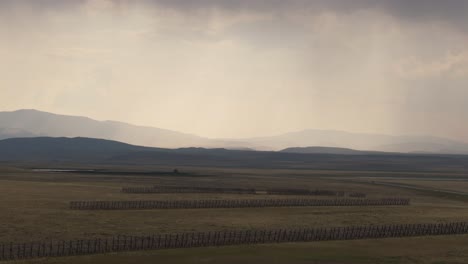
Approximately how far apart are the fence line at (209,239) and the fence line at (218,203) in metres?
28.6

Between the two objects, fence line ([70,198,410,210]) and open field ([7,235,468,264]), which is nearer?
open field ([7,235,468,264])

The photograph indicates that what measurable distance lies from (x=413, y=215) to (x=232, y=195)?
41.7m

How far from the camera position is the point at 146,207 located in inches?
3829

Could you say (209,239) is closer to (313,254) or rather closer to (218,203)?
Result: (313,254)

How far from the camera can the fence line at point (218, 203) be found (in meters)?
96.1

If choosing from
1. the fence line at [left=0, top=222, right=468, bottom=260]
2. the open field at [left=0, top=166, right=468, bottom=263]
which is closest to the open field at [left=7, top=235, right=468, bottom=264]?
the open field at [left=0, top=166, right=468, bottom=263]

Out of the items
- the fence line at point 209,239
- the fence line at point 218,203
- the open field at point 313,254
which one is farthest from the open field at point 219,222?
the fence line at point 218,203

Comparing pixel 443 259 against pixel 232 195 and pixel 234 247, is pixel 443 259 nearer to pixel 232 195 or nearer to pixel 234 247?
pixel 234 247

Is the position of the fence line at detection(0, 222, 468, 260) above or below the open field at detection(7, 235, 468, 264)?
above

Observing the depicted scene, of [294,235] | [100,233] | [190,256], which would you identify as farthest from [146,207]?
[190,256]

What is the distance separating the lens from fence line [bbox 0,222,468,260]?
5709cm

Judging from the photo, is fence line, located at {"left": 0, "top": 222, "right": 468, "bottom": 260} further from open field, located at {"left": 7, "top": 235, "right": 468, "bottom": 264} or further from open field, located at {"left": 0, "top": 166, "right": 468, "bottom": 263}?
open field, located at {"left": 0, "top": 166, "right": 468, "bottom": 263}

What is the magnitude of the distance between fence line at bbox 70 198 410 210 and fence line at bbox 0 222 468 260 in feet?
93.9

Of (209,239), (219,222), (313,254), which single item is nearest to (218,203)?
(219,222)
